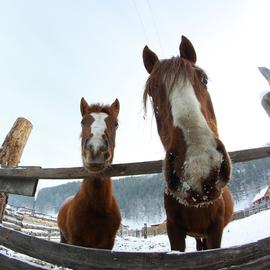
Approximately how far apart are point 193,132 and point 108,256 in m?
→ 1.09

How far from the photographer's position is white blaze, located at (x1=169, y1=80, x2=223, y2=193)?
88.7 inches

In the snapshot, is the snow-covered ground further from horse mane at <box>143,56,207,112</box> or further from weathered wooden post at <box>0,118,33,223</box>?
horse mane at <box>143,56,207,112</box>

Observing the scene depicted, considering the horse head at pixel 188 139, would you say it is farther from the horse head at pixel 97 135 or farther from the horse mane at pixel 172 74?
the horse head at pixel 97 135

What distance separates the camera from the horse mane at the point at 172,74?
3.21 metres

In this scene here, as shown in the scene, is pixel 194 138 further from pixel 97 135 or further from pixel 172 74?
pixel 97 135

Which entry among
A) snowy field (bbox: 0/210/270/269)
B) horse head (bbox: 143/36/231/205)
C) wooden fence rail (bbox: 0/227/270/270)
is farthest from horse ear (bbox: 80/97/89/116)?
snowy field (bbox: 0/210/270/269)

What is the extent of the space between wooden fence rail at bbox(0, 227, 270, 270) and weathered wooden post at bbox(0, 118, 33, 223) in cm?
301

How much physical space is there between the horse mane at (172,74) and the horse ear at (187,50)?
554 mm

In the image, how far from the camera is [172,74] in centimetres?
328

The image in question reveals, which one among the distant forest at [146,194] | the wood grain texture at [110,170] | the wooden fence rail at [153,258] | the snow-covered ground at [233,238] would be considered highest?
the wood grain texture at [110,170]

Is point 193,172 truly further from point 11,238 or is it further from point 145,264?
point 11,238

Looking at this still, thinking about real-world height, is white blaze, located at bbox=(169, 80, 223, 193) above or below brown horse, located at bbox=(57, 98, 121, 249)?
above

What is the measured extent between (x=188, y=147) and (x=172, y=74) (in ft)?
3.66

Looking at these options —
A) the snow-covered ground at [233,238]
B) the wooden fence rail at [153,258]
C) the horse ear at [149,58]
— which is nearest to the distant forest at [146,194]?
the snow-covered ground at [233,238]
